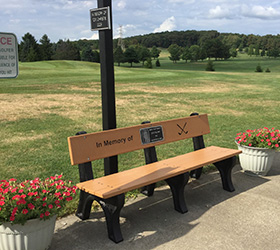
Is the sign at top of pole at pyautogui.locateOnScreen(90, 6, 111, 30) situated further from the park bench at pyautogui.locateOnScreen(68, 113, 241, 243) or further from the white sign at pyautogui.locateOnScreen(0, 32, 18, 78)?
the white sign at pyautogui.locateOnScreen(0, 32, 18, 78)

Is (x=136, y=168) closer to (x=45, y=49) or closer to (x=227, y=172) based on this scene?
(x=227, y=172)

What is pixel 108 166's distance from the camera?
4266mm

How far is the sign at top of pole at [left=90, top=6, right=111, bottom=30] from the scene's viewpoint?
13.0 ft

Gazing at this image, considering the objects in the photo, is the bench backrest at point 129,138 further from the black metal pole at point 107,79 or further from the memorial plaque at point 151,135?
the black metal pole at point 107,79

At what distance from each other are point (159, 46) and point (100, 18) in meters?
141

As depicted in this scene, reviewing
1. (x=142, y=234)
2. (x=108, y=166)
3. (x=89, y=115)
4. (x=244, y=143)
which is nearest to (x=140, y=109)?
(x=89, y=115)

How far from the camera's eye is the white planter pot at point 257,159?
509 cm

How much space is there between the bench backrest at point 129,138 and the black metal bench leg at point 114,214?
592 mm

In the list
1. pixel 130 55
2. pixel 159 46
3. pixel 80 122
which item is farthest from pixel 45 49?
pixel 80 122

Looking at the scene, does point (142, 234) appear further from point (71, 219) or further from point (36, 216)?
point (36, 216)

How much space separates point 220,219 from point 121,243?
1.19 m

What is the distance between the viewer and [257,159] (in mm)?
5113

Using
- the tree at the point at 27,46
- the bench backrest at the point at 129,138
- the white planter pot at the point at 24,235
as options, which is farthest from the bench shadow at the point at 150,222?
the tree at the point at 27,46

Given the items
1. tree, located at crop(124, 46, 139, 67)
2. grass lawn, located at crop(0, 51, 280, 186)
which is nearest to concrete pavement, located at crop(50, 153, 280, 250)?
grass lawn, located at crop(0, 51, 280, 186)
